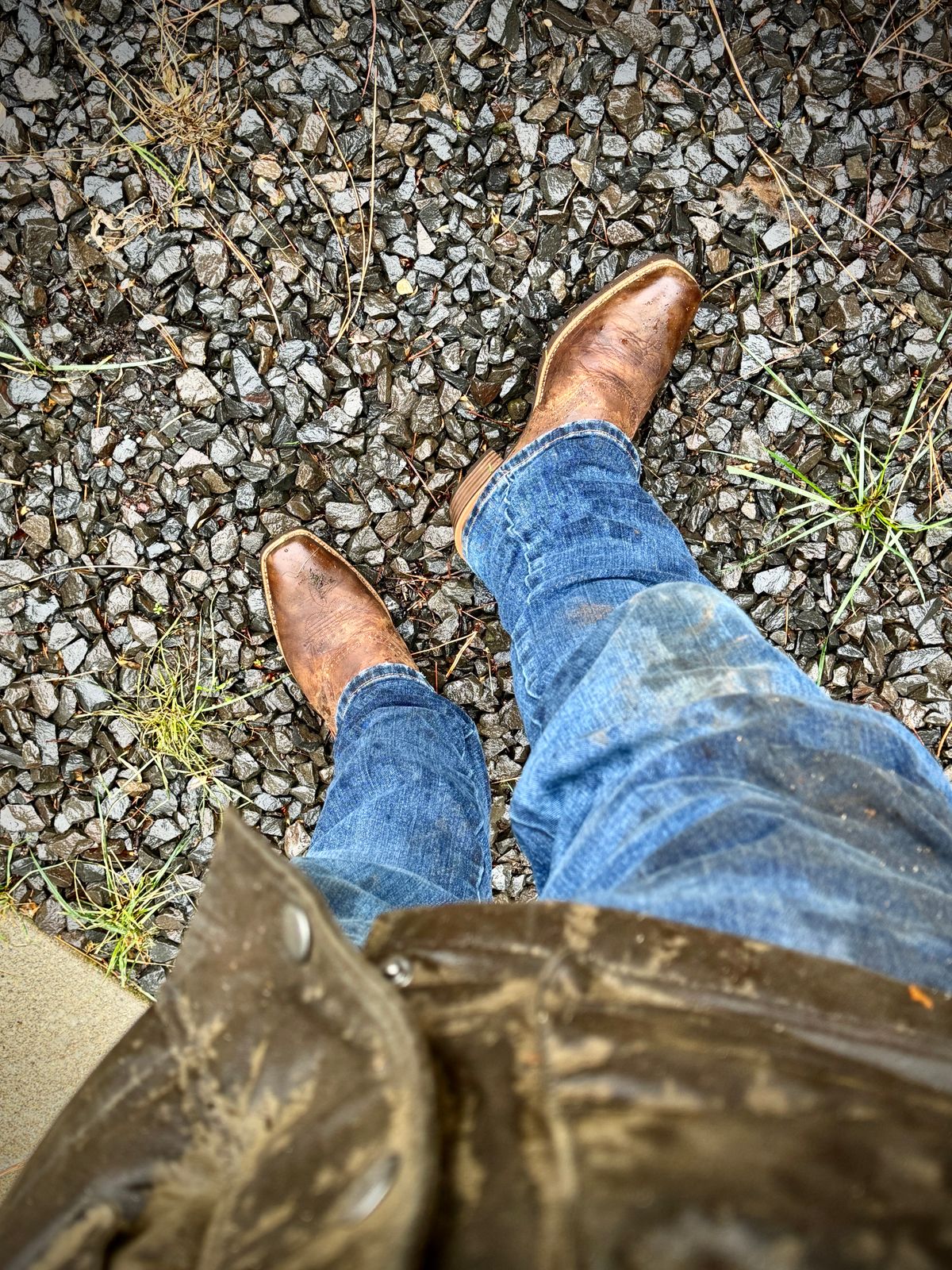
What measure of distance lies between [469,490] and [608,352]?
316mm

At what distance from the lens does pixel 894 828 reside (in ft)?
2.51

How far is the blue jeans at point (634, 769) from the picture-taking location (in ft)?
2.19

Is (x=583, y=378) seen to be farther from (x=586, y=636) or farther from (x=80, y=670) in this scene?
(x=80, y=670)

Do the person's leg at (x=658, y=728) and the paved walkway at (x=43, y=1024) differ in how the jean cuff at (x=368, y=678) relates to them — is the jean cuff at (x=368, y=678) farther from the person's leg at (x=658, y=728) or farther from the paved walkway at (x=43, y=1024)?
the paved walkway at (x=43, y=1024)

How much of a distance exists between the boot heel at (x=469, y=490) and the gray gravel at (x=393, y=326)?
0.17 feet

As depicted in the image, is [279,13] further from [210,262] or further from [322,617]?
[322,617]

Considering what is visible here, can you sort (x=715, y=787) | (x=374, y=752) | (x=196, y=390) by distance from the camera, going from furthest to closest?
(x=196, y=390) < (x=374, y=752) < (x=715, y=787)

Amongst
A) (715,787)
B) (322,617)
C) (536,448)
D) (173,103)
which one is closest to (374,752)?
(322,617)

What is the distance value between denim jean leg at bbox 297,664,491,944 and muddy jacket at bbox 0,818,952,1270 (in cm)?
35

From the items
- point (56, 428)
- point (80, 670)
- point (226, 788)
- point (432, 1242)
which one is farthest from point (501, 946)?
point (56, 428)

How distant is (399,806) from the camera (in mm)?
1204

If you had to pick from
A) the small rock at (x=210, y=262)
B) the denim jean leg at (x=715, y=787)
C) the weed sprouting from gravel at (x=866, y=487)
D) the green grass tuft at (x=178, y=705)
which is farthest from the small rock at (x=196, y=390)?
the weed sprouting from gravel at (x=866, y=487)

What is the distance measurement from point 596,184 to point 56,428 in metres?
0.98

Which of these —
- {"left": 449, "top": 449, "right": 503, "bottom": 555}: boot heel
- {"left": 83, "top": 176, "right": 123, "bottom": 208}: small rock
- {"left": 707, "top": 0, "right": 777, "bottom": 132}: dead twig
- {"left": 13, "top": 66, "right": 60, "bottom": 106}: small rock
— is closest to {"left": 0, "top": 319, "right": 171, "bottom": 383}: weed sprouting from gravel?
{"left": 83, "top": 176, "right": 123, "bottom": 208}: small rock
